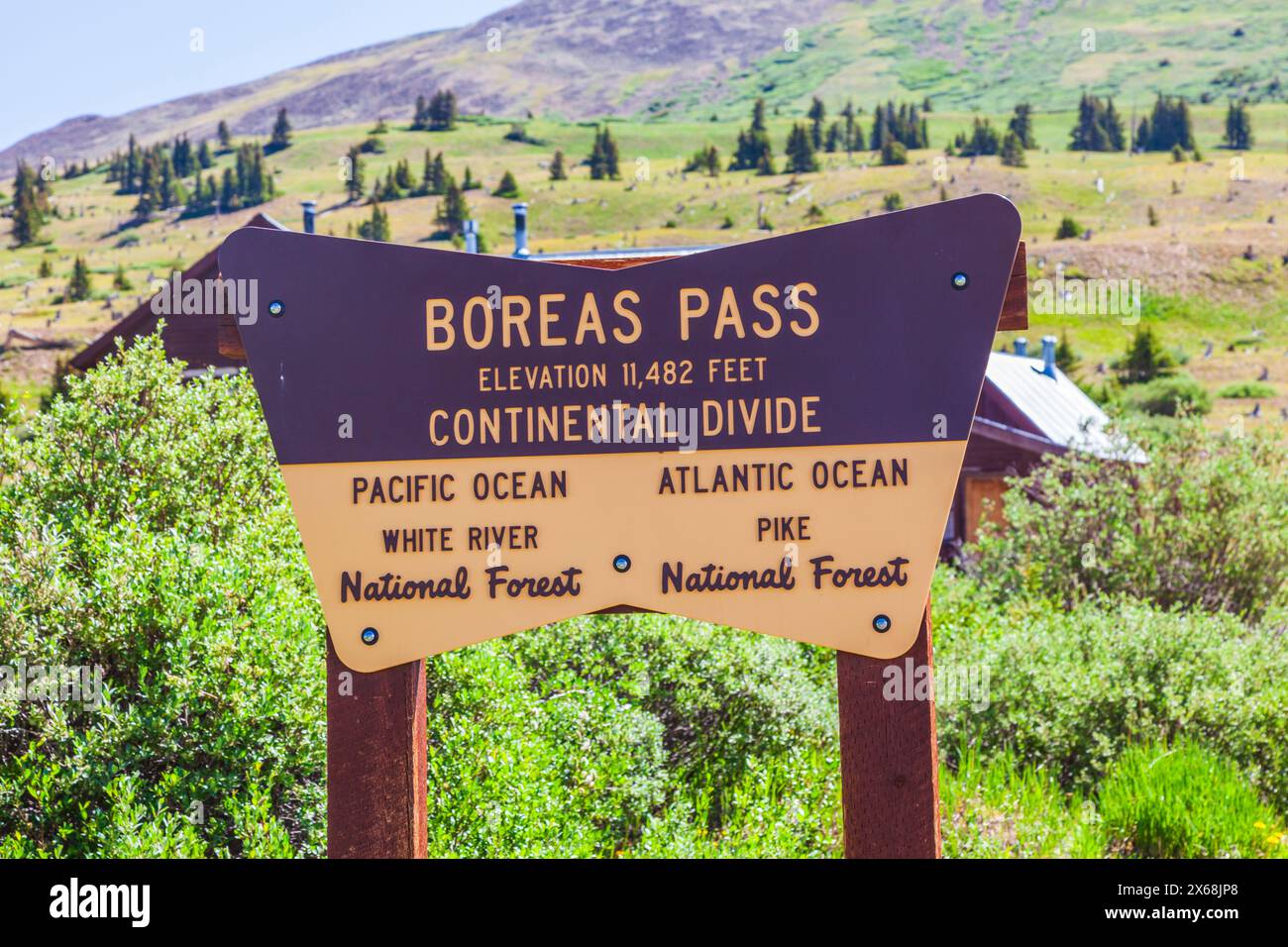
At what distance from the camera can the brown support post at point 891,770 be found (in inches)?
123

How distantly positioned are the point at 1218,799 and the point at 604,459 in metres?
4.26

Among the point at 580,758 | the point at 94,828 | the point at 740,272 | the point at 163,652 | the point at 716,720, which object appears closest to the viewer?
the point at 740,272

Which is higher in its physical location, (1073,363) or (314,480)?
(314,480)

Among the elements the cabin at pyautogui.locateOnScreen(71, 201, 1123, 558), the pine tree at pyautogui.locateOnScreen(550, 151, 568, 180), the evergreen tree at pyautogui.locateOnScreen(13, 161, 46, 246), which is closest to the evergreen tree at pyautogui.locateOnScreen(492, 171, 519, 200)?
the pine tree at pyautogui.locateOnScreen(550, 151, 568, 180)

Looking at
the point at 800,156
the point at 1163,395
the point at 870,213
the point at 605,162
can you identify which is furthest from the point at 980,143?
the point at 1163,395

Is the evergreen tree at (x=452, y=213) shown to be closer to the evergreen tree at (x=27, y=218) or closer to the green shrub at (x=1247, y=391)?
the evergreen tree at (x=27, y=218)

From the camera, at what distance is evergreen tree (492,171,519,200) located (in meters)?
143

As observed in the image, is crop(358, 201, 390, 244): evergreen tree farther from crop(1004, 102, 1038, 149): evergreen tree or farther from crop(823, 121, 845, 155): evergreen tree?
crop(1004, 102, 1038, 149): evergreen tree

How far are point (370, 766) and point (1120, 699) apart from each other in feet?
17.4

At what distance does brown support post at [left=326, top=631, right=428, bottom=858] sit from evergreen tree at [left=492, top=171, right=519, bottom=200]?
→ 144 metres

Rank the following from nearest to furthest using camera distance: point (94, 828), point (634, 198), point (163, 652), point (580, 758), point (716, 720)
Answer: point (94, 828)
point (163, 652)
point (580, 758)
point (716, 720)
point (634, 198)

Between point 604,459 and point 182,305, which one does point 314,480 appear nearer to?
point 604,459

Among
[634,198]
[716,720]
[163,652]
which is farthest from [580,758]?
[634,198]

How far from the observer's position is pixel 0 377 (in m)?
62.7
